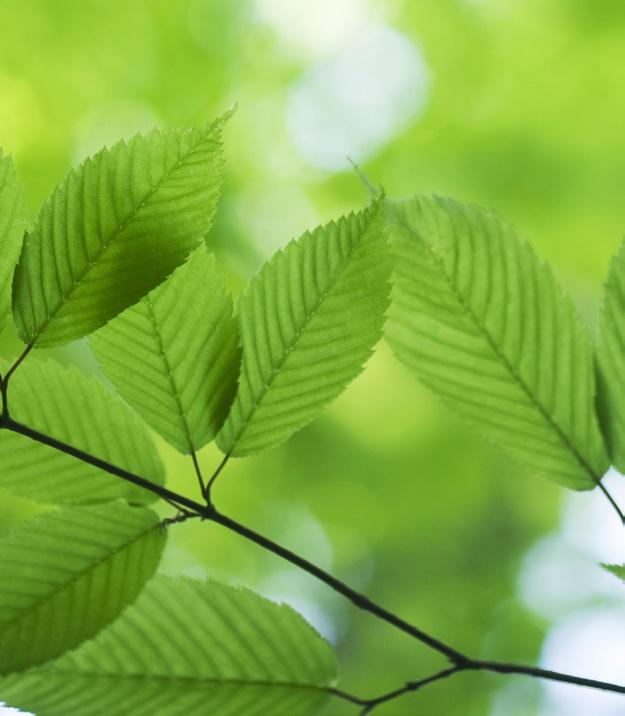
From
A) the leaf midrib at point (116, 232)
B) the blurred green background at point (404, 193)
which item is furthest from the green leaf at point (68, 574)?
the blurred green background at point (404, 193)

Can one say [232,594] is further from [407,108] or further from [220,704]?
[407,108]

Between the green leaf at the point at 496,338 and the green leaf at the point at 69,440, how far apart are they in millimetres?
187

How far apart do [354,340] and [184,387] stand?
11cm

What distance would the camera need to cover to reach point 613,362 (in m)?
0.56

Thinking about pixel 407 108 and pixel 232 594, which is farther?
pixel 407 108

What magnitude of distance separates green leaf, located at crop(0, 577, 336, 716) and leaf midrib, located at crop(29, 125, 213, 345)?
0.20m

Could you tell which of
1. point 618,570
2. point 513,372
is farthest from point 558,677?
point 513,372

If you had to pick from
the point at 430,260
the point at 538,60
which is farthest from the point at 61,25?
the point at 430,260

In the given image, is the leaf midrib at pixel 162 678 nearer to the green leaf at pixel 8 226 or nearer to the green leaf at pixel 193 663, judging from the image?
the green leaf at pixel 193 663

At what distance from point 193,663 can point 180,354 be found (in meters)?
0.20

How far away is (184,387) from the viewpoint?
55 cm

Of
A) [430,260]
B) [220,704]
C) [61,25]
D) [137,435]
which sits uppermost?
[61,25]

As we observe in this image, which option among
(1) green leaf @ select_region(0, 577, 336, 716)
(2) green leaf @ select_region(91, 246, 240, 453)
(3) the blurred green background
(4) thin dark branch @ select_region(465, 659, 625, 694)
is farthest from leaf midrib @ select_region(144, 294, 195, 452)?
(3) the blurred green background

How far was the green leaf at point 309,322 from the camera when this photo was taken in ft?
1.71
